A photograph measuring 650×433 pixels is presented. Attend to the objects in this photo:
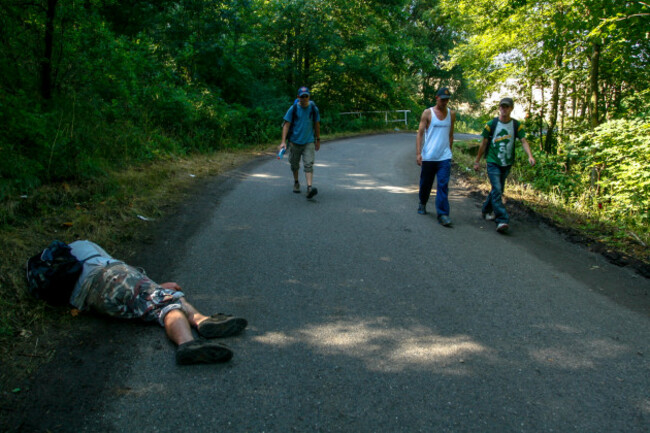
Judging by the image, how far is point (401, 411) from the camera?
280 centimetres

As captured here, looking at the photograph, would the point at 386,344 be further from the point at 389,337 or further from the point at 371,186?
the point at 371,186

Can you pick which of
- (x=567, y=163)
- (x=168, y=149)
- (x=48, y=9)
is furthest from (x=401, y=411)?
(x=567, y=163)

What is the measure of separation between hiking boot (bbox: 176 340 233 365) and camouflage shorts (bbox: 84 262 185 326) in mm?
578

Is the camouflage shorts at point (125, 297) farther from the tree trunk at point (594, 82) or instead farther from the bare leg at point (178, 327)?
the tree trunk at point (594, 82)

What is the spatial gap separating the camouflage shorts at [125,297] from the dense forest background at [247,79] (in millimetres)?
2404

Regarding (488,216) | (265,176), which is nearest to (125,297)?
(488,216)

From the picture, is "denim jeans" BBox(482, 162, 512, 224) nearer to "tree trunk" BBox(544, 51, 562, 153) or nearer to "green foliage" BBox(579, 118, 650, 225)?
"green foliage" BBox(579, 118, 650, 225)

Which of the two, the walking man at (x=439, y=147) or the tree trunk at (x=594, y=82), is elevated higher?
the tree trunk at (x=594, y=82)

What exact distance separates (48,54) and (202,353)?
22.6 feet

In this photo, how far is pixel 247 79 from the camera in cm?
1709

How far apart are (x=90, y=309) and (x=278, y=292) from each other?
1.70m

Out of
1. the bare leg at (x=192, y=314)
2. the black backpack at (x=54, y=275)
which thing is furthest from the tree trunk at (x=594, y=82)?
the black backpack at (x=54, y=275)

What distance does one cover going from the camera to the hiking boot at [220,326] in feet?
11.8

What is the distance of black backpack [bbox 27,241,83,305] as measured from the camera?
379cm
